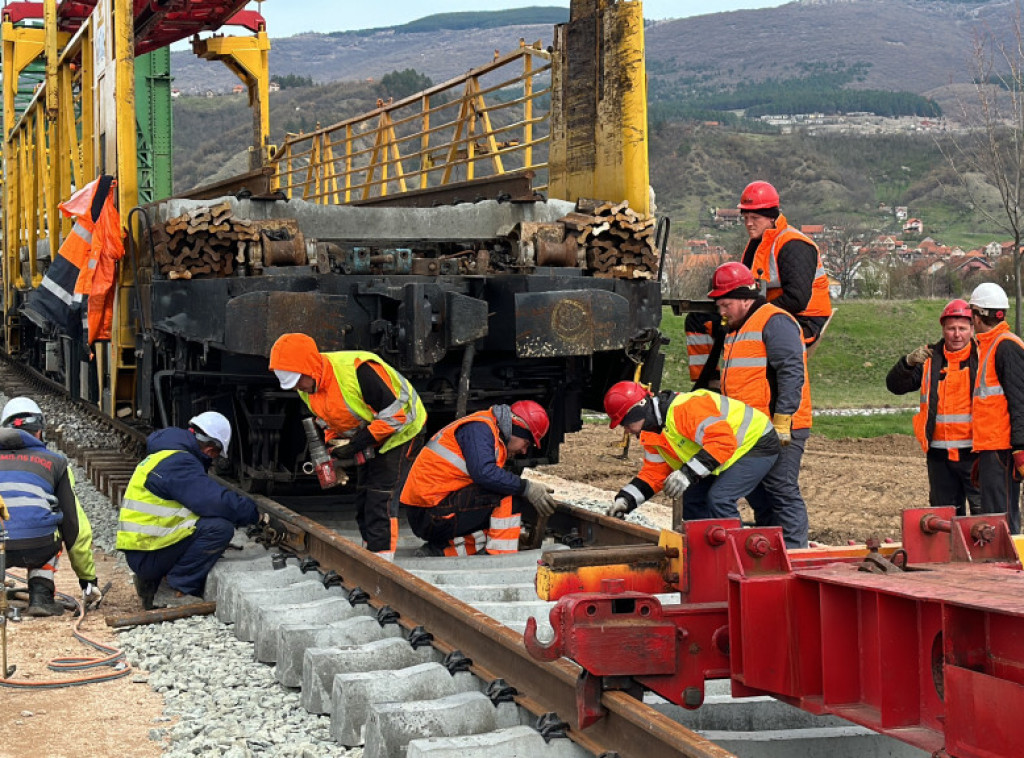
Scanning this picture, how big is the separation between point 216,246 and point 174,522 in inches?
73.0

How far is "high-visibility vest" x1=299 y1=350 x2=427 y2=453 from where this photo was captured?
275 inches

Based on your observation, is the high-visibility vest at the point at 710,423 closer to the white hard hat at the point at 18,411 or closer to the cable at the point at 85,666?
the cable at the point at 85,666

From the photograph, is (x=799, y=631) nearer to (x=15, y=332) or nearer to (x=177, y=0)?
(x=177, y=0)

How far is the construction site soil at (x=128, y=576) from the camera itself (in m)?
4.65

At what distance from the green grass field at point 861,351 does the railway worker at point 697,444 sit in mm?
12015

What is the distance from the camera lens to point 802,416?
22.2 ft

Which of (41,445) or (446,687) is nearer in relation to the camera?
(446,687)

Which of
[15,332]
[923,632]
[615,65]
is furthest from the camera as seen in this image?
[15,332]

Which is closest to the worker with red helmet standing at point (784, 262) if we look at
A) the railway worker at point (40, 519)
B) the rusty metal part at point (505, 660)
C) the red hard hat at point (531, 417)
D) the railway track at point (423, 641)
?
the red hard hat at point (531, 417)

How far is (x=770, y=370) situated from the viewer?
657 cm

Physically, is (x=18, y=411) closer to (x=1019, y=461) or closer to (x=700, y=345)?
(x=700, y=345)

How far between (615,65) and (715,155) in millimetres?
92502

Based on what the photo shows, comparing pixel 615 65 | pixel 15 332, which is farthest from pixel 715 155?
pixel 615 65

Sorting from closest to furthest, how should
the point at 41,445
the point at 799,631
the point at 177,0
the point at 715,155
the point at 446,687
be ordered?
the point at 799,631, the point at 446,687, the point at 41,445, the point at 177,0, the point at 715,155
